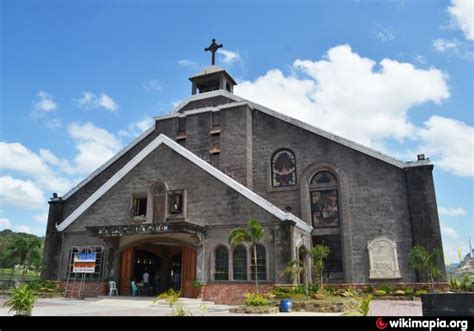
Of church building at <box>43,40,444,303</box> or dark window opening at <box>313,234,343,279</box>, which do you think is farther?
dark window opening at <box>313,234,343,279</box>

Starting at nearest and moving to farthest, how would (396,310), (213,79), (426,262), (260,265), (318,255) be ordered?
(396,310) → (260,265) → (426,262) → (318,255) → (213,79)

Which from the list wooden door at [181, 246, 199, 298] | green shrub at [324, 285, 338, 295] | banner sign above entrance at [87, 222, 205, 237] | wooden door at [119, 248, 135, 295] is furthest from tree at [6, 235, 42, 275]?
green shrub at [324, 285, 338, 295]

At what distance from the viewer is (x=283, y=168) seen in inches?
1121

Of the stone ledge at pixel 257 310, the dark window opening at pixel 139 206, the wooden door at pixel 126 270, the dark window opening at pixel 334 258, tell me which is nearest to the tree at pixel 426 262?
the dark window opening at pixel 334 258

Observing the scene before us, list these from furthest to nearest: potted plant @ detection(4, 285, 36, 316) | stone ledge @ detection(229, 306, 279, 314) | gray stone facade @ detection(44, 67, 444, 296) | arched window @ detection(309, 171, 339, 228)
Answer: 1. arched window @ detection(309, 171, 339, 228)
2. gray stone facade @ detection(44, 67, 444, 296)
3. stone ledge @ detection(229, 306, 279, 314)
4. potted plant @ detection(4, 285, 36, 316)

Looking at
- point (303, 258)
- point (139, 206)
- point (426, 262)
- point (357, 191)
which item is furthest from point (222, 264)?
point (426, 262)

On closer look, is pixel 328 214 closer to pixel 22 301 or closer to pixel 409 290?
pixel 409 290

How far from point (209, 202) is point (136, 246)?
5.16 m

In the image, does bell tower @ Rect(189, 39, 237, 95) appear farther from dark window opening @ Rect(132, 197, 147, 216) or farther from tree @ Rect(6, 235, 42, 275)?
tree @ Rect(6, 235, 42, 275)

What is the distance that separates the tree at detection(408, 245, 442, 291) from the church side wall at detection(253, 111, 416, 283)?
1.08 metres

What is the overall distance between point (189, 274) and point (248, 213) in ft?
15.3

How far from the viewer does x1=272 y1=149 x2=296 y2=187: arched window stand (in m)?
28.0

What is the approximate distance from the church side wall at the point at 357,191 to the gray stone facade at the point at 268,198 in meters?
0.06
